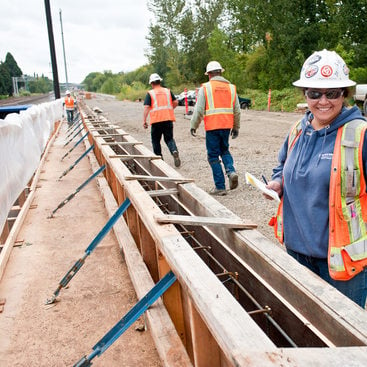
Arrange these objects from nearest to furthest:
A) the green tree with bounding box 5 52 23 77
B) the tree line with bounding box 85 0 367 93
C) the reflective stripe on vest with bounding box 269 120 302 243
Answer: the reflective stripe on vest with bounding box 269 120 302 243, the tree line with bounding box 85 0 367 93, the green tree with bounding box 5 52 23 77

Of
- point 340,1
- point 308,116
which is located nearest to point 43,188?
point 308,116

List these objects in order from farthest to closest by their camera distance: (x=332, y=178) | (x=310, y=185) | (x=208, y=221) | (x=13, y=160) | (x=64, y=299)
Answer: (x=13, y=160) < (x=64, y=299) < (x=208, y=221) < (x=310, y=185) < (x=332, y=178)

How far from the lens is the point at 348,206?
204cm

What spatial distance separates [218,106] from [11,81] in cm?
10138

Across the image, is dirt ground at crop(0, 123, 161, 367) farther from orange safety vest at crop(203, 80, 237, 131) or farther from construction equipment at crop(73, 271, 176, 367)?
orange safety vest at crop(203, 80, 237, 131)

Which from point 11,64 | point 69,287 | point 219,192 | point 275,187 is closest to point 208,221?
point 275,187

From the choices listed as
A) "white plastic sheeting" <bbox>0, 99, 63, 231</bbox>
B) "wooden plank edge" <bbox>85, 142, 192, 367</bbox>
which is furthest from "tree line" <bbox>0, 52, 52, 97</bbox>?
"wooden plank edge" <bbox>85, 142, 192, 367</bbox>

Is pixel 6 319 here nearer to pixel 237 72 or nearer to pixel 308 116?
pixel 308 116

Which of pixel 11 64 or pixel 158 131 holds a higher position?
pixel 11 64

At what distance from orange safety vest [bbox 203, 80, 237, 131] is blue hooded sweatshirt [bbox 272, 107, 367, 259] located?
3.94 metres

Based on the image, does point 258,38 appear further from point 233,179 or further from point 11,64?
point 11,64

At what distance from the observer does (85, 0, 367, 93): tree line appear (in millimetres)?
25542

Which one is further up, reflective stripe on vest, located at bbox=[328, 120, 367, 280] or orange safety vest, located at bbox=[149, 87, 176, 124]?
orange safety vest, located at bbox=[149, 87, 176, 124]

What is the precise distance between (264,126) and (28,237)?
467 inches
